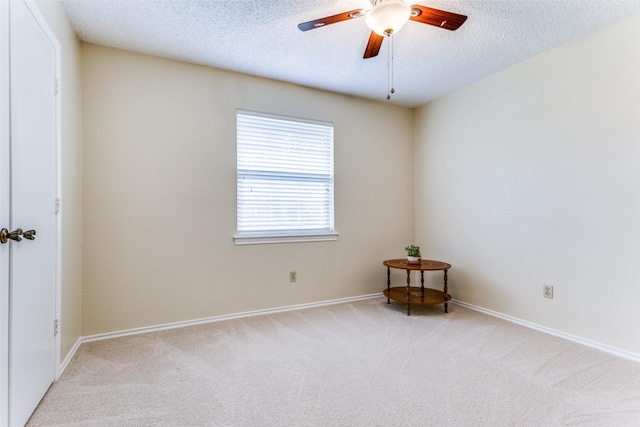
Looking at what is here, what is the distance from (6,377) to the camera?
4.34ft

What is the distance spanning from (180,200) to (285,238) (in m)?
1.10

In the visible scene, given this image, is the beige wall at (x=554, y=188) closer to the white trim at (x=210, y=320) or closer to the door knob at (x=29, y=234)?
the white trim at (x=210, y=320)

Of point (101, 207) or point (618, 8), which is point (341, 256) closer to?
point (101, 207)

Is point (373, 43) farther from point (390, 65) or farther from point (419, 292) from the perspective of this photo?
point (419, 292)

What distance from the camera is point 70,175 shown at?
7.18 ft

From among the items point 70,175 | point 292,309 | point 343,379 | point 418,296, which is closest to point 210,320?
point 292,309

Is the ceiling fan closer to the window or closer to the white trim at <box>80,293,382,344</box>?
the window

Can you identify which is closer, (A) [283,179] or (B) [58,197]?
(B) [58,197]

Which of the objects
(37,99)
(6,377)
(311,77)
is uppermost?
(311,77)

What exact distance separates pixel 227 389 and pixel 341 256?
2.03m

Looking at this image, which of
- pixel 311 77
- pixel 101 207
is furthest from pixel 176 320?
pixel 311 77

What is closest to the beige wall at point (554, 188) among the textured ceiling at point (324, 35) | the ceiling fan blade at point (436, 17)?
the textured ceiling at point (324, 35)

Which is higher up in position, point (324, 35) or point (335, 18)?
point (324, 35)

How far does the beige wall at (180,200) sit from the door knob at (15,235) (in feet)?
3.74
